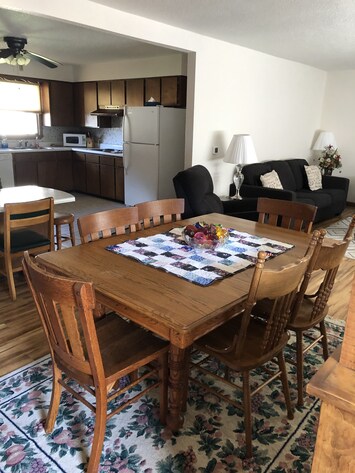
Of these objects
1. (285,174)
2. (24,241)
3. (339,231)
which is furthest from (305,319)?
(285,174)

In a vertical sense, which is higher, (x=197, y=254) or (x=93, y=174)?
(x=197, y=254)

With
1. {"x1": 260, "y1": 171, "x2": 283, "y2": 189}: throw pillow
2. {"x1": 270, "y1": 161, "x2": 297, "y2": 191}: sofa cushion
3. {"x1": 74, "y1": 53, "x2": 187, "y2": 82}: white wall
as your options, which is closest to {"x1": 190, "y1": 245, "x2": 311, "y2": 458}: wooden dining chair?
{"x1": 260, "y1": 171, "x2": 283, "y2": 189}: throw pillow

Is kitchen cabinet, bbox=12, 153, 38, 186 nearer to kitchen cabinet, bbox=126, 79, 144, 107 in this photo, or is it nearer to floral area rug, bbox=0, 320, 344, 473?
kitchen cabinet, bbox=126, 79, 144, 107

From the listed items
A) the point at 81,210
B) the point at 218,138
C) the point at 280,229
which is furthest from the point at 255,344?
the point at 81,210

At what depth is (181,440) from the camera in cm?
178

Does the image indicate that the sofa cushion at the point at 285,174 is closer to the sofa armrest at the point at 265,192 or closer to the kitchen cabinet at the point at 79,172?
the sofa armrest at the point at 265,192

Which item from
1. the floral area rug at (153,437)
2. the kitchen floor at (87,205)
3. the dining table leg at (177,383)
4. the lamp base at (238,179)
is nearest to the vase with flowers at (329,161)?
the lamp base at (238,179)

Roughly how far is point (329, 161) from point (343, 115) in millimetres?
975

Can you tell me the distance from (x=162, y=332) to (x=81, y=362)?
35 centimetres

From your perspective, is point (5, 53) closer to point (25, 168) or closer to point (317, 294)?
point (25, 168)

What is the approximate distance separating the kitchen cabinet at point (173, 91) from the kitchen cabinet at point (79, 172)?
7.02 feet

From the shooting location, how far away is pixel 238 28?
3.99 m

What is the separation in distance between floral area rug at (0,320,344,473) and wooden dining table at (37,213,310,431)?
0.13 m

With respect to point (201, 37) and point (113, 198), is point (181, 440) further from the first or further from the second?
point (113, 198)
